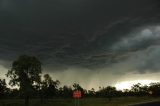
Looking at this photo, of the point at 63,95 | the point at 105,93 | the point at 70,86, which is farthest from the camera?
the point at 70,86

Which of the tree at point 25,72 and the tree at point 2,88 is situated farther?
the tree at point 2,88

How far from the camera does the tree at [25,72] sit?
87.4 metres

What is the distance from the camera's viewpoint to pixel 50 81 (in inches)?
4626

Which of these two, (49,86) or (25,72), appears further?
(49,86)

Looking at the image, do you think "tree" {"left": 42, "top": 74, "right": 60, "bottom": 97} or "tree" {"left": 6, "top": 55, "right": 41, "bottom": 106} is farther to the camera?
"tree" {"left": 42, "top": 74, "right": 60, "bottom": 97}

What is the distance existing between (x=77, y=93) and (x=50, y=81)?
79135mm

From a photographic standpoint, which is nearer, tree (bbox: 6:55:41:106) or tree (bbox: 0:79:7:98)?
tree (bbox: 6:55:41:106)

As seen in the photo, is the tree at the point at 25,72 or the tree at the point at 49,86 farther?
the tree at the point at 49,86

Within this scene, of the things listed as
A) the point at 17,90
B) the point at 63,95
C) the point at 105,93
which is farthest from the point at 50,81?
the point at 63,95

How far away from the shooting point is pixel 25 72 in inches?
3492

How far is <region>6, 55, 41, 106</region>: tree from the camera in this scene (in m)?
87.4

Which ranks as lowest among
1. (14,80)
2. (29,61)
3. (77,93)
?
(77,93)

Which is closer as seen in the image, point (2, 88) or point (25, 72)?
point (25, 72)

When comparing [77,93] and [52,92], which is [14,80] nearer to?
[52,92]
